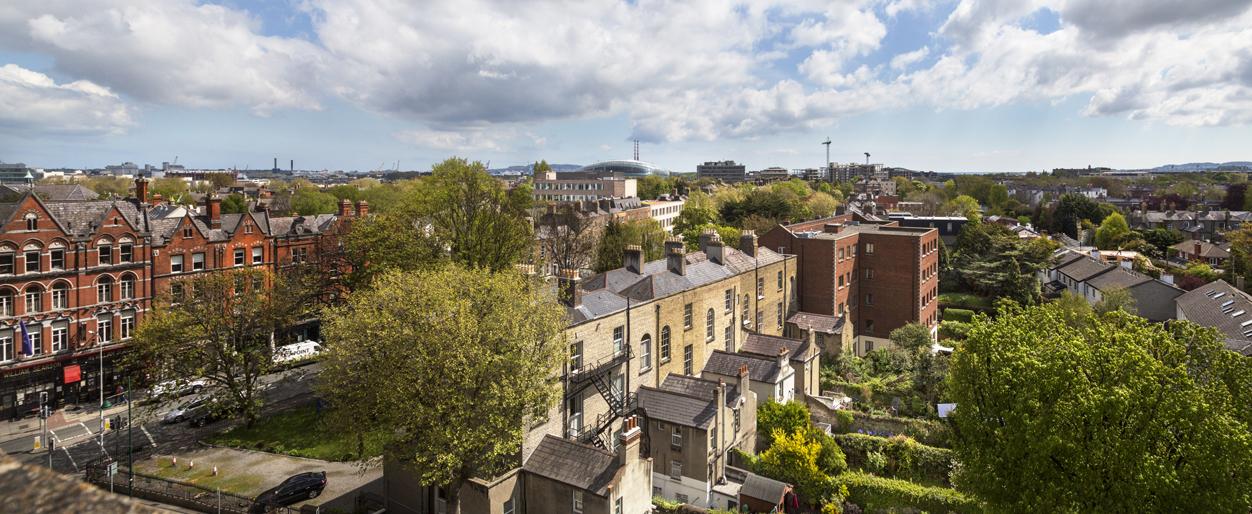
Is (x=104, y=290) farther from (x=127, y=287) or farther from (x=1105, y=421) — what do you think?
(x=1105, y=421)

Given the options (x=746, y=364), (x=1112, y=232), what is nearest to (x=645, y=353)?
(x=746, y=364)

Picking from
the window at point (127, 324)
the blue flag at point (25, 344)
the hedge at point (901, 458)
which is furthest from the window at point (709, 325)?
the blue flag at point (25, 344)

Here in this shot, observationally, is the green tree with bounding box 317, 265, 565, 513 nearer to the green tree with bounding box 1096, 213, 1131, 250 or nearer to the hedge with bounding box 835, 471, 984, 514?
the hedge with bounding box 835, 471, 984, 514

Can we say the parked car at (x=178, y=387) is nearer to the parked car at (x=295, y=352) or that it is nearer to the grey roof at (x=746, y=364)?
the parked car at (x=295, y=352)

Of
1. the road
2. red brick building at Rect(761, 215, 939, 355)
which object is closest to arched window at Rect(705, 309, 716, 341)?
red brick building at Rect(761, 215, 939, 355)

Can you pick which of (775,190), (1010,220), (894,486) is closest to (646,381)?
(894,486)

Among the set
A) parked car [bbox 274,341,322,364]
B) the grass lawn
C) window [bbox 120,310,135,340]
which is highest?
window [bbox 120,310,135,340]
